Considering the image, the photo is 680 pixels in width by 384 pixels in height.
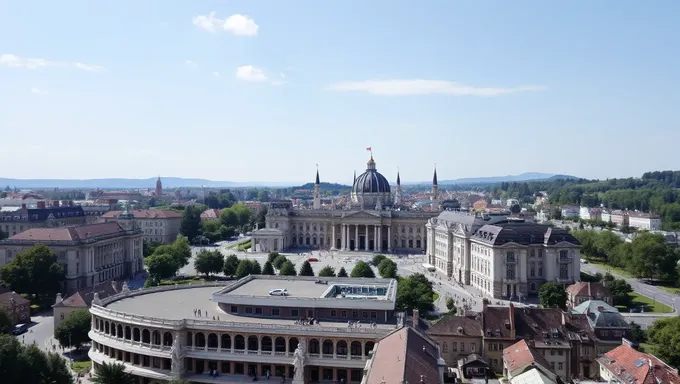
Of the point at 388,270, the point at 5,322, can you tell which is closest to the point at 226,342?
the point at 5,322

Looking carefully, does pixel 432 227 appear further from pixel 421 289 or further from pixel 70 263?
pixel 70 263

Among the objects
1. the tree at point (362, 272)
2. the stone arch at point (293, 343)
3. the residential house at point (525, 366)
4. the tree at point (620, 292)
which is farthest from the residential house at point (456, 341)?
the tree at point (362, 272)

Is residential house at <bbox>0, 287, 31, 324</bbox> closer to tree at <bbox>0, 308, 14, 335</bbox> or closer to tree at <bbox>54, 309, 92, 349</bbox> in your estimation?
tree at <bbox>0, 308, 14, 335</bbox>

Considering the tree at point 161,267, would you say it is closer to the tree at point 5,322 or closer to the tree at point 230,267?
the tree at point 230,267

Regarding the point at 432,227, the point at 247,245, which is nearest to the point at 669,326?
the point at 432,227

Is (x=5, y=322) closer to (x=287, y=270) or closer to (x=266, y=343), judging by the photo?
(x=266, y=343)

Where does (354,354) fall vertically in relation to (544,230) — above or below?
below

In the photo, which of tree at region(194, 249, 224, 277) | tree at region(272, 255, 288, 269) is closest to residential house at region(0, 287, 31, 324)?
tree at region(194, 249, 224, 277)
